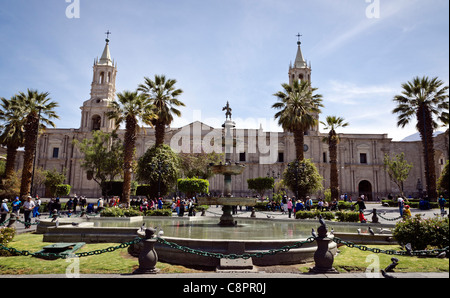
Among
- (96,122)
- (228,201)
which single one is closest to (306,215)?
(228,201)

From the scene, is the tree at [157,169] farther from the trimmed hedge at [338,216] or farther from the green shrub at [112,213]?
the trimmed hedge at [338,216]

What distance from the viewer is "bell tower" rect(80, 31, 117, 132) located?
4562 centimetres

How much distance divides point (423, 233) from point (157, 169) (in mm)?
21339

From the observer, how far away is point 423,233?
7.24 metres

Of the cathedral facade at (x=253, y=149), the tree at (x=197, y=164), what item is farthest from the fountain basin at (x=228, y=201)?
the cathedral facade at (x=253, y=149)

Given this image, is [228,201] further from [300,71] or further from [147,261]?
[300,71]

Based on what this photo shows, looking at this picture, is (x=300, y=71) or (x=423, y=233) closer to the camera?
(x=423, y=233)

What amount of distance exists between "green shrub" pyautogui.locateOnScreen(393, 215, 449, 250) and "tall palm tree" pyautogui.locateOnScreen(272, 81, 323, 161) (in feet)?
63.3

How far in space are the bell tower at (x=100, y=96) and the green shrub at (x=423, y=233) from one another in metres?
43.7

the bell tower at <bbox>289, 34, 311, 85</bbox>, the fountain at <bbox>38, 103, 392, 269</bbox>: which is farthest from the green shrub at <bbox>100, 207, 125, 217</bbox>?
the bell tower at <bbox>289, 34, 311, 85</bbox>

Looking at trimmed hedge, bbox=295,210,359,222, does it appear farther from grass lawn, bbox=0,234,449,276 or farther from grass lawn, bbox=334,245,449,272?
grass lawn, bbox=0,234,449,276

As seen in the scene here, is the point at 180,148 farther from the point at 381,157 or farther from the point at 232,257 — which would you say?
the point at 232,257
